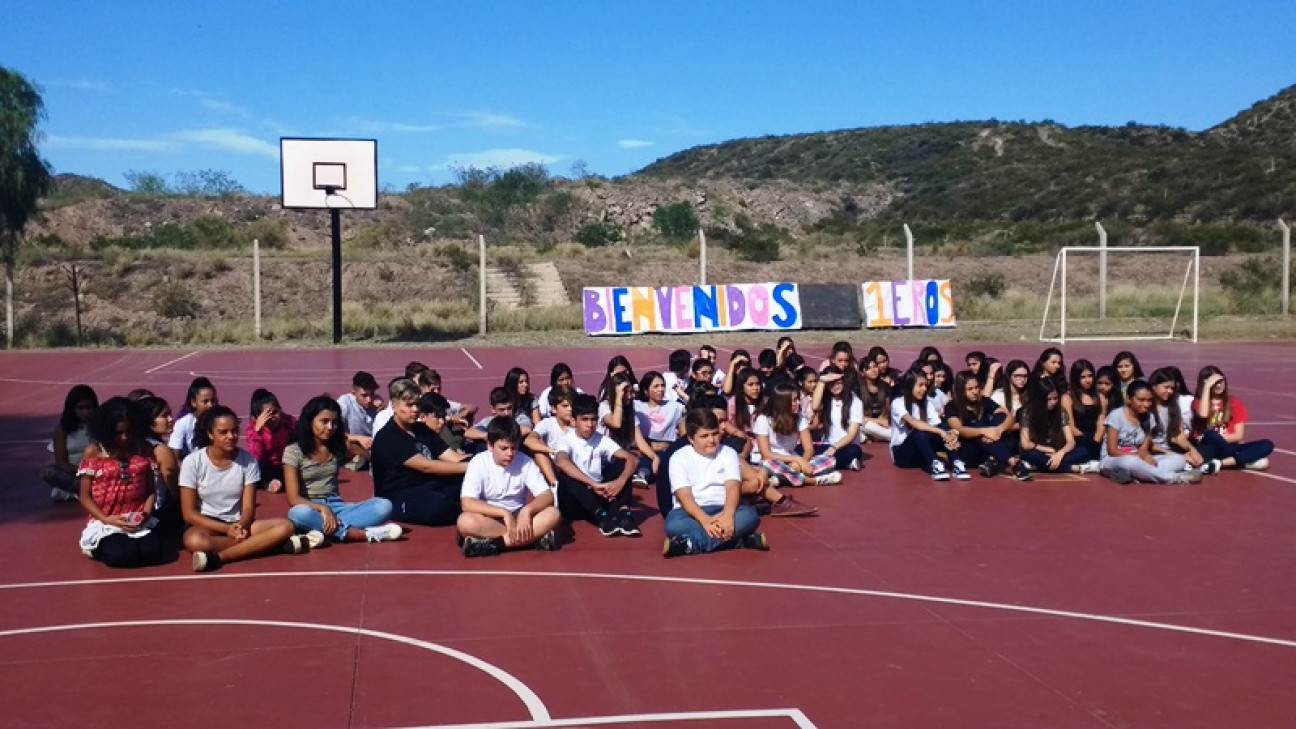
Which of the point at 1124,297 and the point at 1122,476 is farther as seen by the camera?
the point at 1124,297

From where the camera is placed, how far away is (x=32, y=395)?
18.8 meters

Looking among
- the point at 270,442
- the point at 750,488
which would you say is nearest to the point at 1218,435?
the point at 750,488

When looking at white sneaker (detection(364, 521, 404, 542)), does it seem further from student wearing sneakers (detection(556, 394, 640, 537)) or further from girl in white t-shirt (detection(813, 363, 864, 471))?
girl in white t-shirt (detection(813, 363, 864, 471))

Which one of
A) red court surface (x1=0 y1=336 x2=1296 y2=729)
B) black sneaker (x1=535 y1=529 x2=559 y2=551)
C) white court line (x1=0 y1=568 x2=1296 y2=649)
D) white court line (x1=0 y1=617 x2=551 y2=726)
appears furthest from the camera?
black sneaker (x1=535 y1=529 x2=559 y2=551)

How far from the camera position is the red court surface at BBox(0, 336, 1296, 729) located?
228 inches

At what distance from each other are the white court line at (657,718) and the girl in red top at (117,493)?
145 inches

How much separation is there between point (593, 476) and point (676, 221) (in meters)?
53.4

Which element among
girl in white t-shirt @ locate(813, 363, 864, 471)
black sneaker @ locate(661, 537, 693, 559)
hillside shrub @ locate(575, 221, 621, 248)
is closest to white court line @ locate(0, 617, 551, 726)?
black sneaker @ locate(661, 537, 693, 559)

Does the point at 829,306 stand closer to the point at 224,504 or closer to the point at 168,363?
the point at 168,363

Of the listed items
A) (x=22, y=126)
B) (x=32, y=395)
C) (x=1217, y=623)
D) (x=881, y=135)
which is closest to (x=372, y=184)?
(x=22, y=126)

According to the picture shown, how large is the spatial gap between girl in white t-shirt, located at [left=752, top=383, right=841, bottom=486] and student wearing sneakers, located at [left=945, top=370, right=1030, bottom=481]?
1.30 meters

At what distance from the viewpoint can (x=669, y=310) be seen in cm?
3017

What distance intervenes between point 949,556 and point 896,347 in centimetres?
1838

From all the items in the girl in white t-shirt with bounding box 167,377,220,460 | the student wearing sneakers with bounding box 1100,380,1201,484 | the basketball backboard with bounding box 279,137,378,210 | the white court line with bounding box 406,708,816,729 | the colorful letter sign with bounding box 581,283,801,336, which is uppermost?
the basketball backboard with bounding box 279,137,378,210
